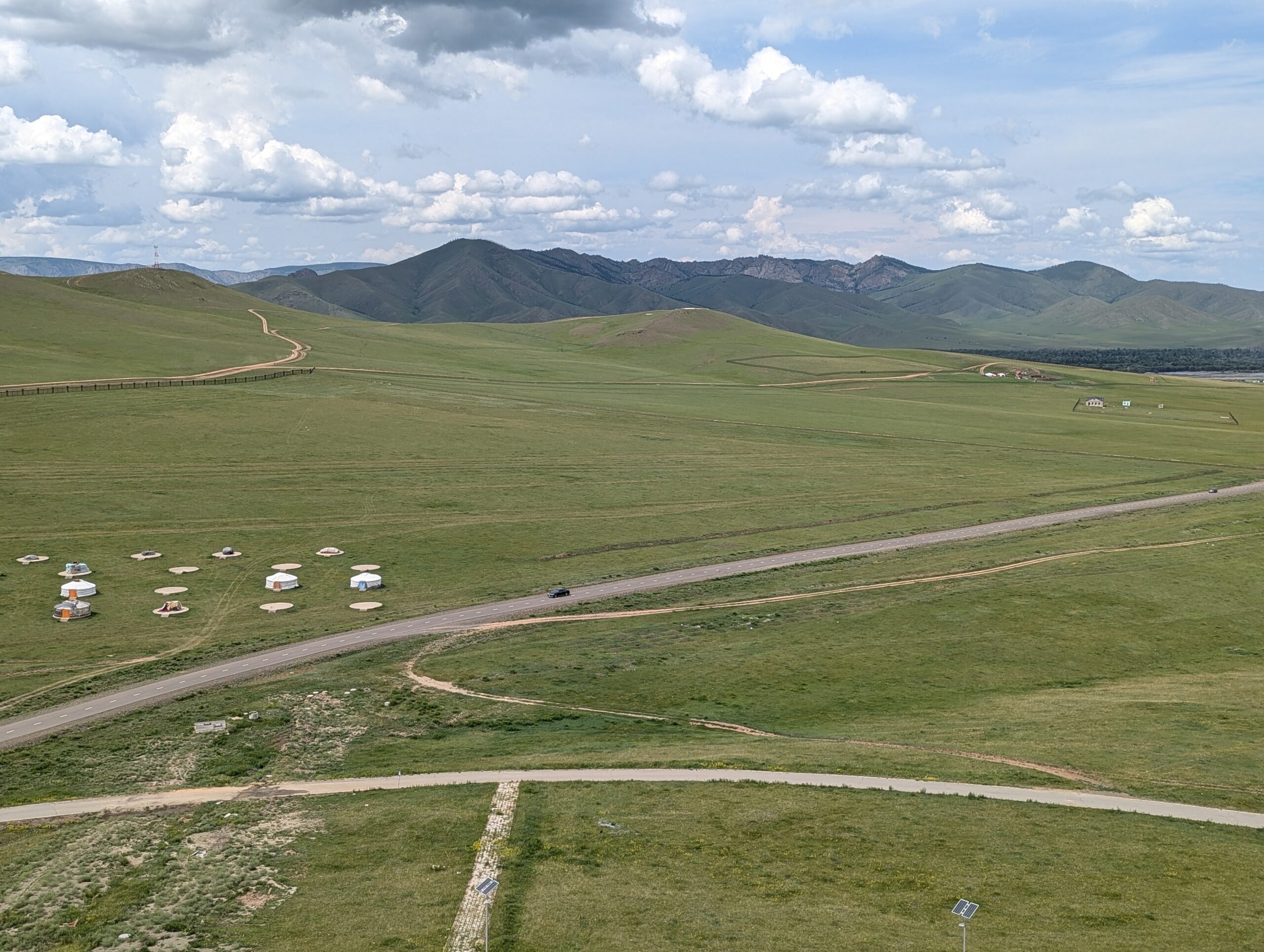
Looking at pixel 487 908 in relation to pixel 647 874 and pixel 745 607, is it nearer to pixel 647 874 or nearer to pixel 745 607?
pixel 647 874

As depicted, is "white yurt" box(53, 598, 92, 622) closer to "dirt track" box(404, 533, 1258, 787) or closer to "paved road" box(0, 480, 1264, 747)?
"paved road" box(0, 480, 1264, 747)

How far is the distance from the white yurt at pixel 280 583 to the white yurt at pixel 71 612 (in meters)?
13.9

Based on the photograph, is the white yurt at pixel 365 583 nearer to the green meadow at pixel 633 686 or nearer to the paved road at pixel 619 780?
the green meadow at pixel 633 686

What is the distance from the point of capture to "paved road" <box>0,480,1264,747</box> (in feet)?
193

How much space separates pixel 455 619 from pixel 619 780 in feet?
121

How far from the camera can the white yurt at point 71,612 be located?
253 ft

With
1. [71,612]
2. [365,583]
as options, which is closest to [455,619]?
[365,583]

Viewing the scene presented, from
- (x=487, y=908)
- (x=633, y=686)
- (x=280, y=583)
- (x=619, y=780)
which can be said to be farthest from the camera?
(x=280, y=583)

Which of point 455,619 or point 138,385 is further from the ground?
A: point 138,385

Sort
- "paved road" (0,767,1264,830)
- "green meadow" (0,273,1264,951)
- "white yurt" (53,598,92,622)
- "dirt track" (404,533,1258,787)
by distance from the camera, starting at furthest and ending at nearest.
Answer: "white yurt" (53,598,92,622) → "dirt track" (404,533,1258,787) → "paved road" (0,767,1264,830) → "green meadow" (0,273,1264,951)

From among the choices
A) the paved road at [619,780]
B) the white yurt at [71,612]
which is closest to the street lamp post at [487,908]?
the paved road at [619,780]

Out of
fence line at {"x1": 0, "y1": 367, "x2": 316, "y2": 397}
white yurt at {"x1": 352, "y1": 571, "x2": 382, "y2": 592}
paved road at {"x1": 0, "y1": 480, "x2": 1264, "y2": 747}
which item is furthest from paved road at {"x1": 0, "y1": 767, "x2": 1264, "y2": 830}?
fence line at {"x1": 0, "y1": 367, "x2": 316, "y2": 397}

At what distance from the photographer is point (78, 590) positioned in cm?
8019

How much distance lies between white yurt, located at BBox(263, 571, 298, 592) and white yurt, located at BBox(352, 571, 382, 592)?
4952mm
